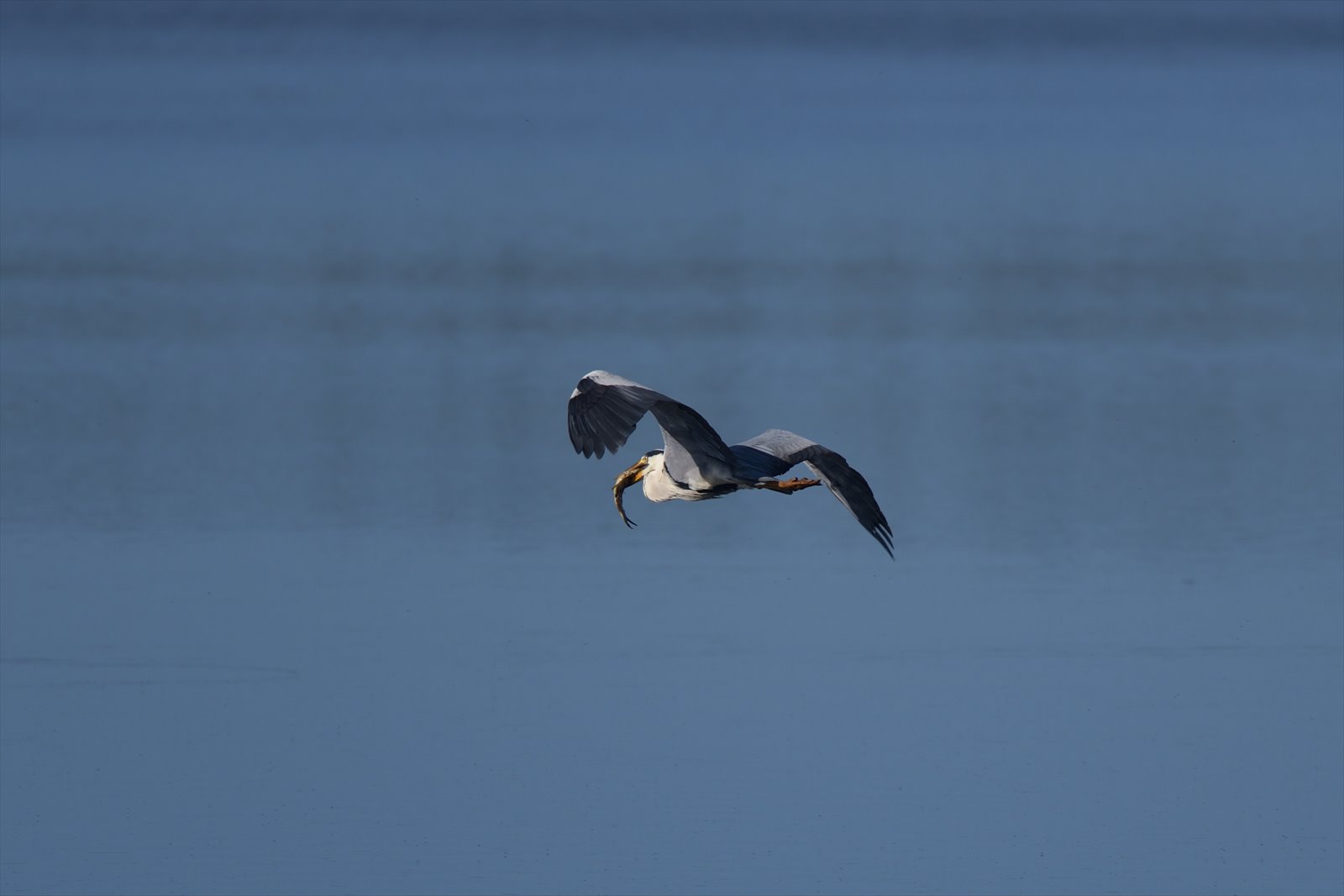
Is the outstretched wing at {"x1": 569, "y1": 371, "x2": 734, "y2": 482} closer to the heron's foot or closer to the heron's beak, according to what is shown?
the heron's foot

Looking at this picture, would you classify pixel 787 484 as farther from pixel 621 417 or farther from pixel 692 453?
pixel 621 417

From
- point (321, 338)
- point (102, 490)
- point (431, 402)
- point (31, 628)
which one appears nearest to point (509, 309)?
point (321, 338)

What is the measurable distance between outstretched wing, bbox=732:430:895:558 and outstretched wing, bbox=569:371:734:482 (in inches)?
8.5

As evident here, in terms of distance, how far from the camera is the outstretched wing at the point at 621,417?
29.2 ft

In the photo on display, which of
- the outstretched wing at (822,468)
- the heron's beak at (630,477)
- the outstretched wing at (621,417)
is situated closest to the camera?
the outstretched wing at (621,417)

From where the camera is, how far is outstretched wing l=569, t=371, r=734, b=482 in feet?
29.2

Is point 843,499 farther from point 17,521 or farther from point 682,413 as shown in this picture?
point 17,521

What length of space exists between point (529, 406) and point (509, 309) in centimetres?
362

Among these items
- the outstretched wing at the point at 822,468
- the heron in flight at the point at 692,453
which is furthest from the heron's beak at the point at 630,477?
the outstretched wing at the point at 822,468

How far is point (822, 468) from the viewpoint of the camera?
9.79 m

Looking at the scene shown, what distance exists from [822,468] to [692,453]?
0.59 m

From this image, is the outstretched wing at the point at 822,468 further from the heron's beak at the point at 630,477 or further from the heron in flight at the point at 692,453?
the heron's beak at the point at 630,477

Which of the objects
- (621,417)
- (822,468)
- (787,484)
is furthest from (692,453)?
(621,417)

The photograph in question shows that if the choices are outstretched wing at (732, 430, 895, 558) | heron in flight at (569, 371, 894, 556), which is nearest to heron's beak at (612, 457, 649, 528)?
heron in flight at (569, 371, 894, 556)
